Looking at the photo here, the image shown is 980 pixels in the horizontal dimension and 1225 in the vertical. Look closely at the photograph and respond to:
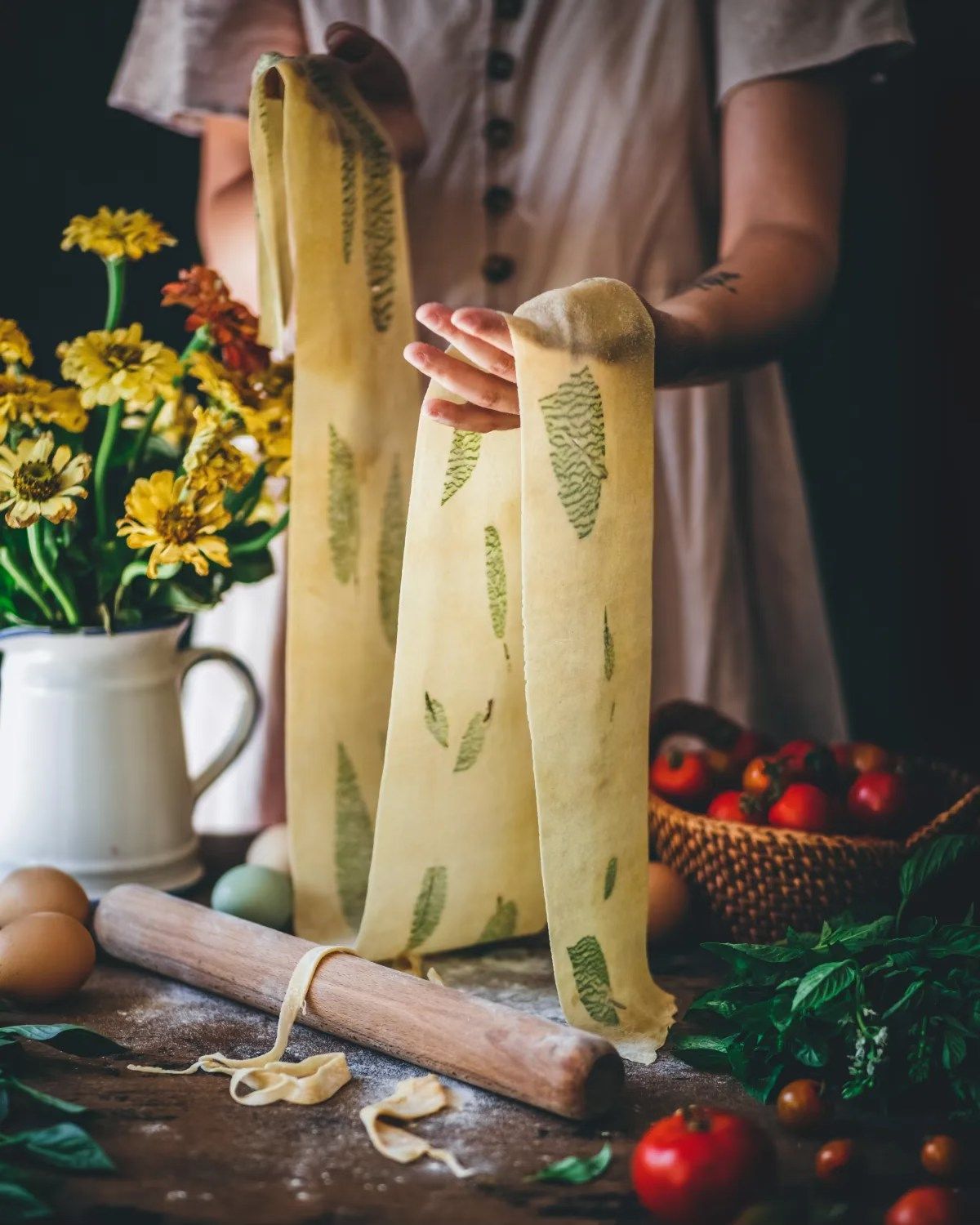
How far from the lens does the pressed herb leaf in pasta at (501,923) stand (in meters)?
0.98

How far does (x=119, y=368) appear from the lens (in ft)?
3.04

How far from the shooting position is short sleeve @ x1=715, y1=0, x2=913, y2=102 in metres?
1.16

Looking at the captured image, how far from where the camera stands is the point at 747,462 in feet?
4.70

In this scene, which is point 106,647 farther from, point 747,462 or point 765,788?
point 747,462

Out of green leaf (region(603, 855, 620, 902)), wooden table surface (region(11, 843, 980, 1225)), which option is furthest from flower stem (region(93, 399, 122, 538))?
green leaf (region(603, 855, 620, 902))

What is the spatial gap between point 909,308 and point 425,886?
137 cm

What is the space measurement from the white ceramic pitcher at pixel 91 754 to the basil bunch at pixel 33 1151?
251mm

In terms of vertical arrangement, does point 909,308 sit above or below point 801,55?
below

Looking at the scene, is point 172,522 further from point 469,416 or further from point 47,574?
point 469,416

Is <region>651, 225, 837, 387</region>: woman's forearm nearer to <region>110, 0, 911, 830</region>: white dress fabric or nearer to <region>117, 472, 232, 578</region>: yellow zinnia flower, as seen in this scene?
<region>110, 0, 911, 830</region>: white dress fabric

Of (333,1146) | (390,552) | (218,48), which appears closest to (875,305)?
(218,48)

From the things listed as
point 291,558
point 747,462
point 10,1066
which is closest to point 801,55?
point 747,462

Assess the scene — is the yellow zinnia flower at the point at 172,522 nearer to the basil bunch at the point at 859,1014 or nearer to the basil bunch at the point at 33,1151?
the basil bunch at the point at 33,1151

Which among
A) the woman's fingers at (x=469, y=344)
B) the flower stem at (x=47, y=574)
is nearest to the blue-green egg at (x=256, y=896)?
the flower stem at (x=47, y=574)
